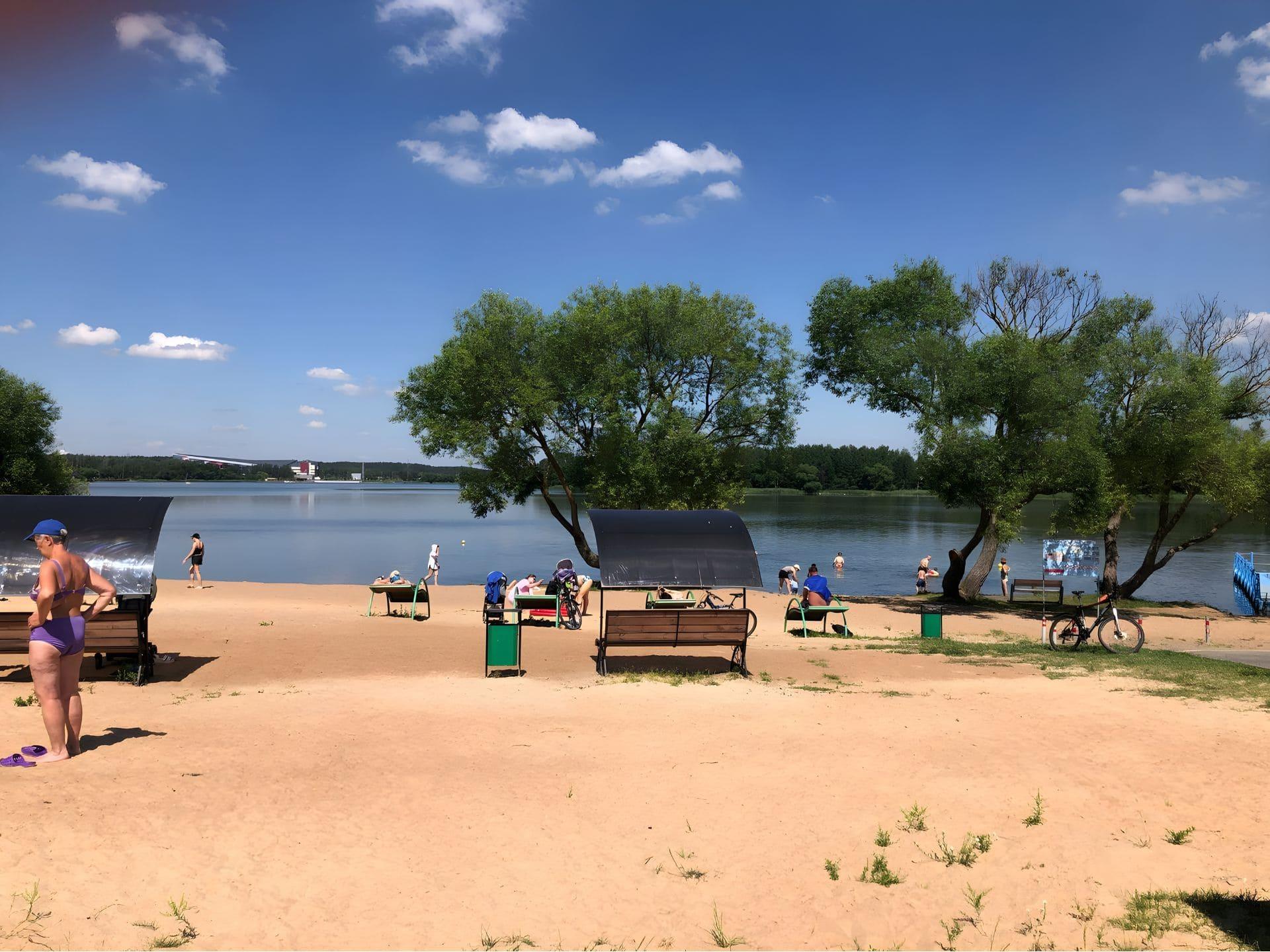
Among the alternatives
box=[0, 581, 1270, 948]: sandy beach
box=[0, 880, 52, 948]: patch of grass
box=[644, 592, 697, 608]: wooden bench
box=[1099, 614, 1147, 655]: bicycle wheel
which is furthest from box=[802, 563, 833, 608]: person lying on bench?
box=[0, 880, 52, 948]: patch of grass

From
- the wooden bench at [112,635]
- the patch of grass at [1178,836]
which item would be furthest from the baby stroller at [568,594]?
the patch of grass at [1178,836]

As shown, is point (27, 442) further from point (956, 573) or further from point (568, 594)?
point (956, 573)

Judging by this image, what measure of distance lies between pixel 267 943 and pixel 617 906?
1957 millimetres

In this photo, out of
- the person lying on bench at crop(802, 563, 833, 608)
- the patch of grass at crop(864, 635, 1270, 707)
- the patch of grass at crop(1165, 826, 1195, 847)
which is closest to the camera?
the patch of grass at crop(1165, 826, 1195, 847)

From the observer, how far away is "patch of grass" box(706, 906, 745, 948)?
4.82 meters

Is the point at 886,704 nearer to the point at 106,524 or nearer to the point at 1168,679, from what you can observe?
the point at 1168,679

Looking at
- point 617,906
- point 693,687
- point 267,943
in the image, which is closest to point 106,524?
point 693,687

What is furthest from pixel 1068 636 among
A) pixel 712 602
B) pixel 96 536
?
pixel 96 536

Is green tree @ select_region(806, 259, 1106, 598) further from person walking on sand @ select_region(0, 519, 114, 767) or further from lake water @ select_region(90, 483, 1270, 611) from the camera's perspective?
person walking on sand @ select_region(0, 519, 114, 767)

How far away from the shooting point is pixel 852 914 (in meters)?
5.20

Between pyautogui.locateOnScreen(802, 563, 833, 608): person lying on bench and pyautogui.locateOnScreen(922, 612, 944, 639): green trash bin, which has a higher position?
pyautogui.locateOnScreen(802, 563, 833, 608): person lying on bench

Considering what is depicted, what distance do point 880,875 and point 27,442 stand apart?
167 ft

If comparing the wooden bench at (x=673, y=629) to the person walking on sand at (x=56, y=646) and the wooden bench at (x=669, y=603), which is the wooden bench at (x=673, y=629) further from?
the wooden bench at (x=669, y=603)

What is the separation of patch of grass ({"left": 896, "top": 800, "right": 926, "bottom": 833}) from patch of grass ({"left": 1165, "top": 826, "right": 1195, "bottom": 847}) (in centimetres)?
166
